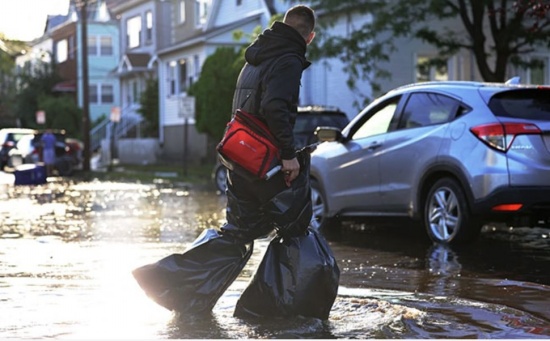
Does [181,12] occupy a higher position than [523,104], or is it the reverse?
[181,12]

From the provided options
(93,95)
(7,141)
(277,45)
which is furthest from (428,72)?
(93,95)

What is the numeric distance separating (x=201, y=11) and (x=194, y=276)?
130 feet

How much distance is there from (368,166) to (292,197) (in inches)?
215

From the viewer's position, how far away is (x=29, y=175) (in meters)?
27.4

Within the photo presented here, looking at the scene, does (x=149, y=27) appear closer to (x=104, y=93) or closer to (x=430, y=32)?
(x=104, y=93)

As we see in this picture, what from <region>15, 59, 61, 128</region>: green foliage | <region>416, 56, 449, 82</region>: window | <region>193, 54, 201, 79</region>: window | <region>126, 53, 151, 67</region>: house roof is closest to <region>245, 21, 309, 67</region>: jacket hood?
<region>416, 56, 449, 82</region>: window

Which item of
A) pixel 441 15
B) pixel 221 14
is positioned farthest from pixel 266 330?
pixel 221 14

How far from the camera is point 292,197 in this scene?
648cm

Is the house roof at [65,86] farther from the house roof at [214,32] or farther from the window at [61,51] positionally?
the house roof at [214,32]

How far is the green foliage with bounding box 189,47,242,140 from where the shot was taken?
105 ft

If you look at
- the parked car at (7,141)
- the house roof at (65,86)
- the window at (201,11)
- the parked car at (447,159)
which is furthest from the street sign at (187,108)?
the house roof at (65,86)

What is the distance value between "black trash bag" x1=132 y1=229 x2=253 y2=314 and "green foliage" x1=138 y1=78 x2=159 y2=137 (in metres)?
42.0

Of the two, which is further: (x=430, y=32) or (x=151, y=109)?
(x=151, y=109)

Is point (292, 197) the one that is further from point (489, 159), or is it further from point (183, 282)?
point (489, 159)
